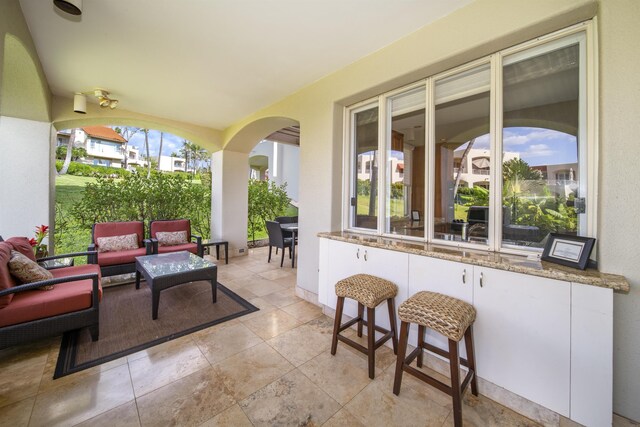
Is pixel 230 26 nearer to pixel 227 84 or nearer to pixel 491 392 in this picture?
pixel 227 84

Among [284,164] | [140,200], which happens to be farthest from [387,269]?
[284,164]

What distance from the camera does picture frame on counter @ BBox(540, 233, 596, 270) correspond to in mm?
1409

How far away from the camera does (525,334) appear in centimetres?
147

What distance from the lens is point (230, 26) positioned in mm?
2145

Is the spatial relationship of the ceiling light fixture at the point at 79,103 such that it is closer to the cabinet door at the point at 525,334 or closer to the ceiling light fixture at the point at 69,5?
the ceiling light fixture at the point at 69,5

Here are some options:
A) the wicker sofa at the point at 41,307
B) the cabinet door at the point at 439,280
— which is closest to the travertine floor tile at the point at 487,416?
the cabinet door at the point at 439,280

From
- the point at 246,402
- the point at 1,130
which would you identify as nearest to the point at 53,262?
the point at 1,130

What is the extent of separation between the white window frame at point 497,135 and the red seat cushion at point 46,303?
2695 mm

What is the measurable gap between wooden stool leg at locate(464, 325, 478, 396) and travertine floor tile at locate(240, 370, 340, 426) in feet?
3.03

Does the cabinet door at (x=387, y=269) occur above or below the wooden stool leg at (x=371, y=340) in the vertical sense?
above

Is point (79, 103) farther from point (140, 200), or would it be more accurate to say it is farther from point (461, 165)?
point (461, 165)

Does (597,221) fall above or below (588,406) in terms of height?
above

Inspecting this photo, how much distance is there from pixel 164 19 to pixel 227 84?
3.88 ft

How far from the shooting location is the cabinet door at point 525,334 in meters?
1.36
